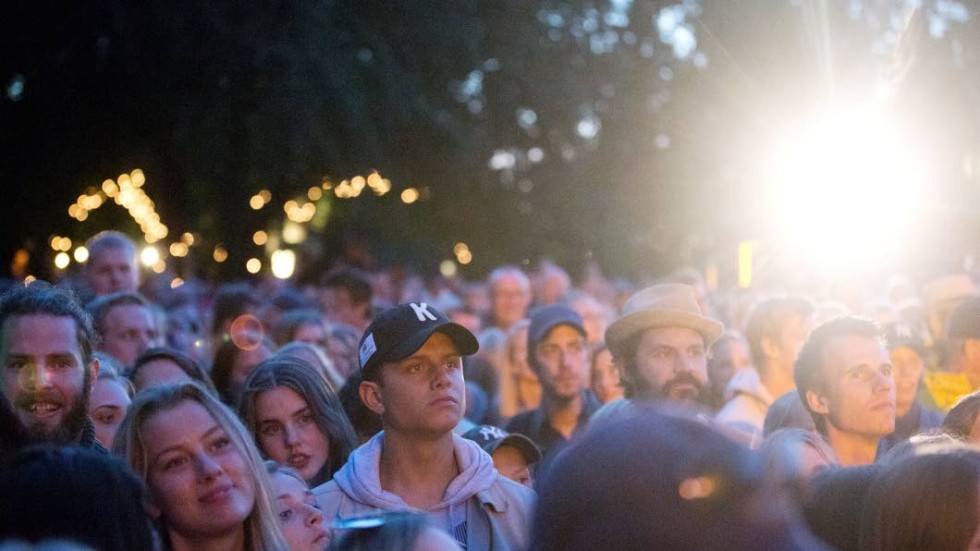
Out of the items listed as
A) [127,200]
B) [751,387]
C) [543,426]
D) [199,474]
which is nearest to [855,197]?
[751,387]

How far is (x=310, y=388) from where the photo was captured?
17.6 ft

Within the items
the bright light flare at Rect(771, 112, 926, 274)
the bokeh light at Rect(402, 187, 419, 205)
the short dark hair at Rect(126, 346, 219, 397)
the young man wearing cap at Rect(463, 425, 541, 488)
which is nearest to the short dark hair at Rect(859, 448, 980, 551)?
the young man wearing cap at Rect(463, 425, 541, 488)

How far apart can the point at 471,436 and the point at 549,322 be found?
214cm

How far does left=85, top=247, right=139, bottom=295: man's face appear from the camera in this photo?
8.14m

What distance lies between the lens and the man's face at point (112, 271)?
26.7ft

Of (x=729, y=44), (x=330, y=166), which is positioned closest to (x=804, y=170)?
(x=729, y=44)

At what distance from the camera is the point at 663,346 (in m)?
5.64

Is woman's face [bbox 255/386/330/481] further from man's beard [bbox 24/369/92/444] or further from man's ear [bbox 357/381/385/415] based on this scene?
man's beard [bbox 24/369/92/444]

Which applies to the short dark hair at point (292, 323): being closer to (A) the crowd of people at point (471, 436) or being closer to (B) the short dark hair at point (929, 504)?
(A) the crowd of people at point (471, 436)

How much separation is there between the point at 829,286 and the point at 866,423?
385 inches

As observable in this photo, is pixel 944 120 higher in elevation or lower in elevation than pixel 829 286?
higher

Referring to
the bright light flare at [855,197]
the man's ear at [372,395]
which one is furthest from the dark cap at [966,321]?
the bright light flare at [855,197]

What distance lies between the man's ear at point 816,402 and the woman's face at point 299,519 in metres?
2.12

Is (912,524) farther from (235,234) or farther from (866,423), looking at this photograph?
(235,234)
